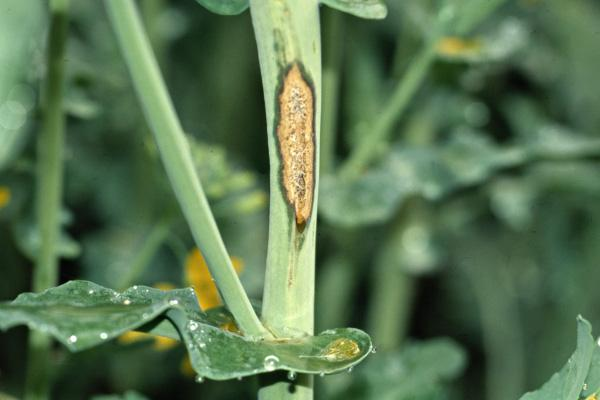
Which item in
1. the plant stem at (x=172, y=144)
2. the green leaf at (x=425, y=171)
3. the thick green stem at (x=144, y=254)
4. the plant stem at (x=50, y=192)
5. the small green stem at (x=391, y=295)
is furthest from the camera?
the small green stem at (x=391, y=295)

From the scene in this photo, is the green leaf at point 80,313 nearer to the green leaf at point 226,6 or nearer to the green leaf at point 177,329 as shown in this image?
the green leaf at point 177,329

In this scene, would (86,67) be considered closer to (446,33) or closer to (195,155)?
(195,155)

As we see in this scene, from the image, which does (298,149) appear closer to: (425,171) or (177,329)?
(177,329)

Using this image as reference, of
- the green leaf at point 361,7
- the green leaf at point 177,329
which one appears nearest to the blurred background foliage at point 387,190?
the green leaf at point 177,329

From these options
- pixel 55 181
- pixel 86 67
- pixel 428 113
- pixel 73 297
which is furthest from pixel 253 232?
pixel 73 297

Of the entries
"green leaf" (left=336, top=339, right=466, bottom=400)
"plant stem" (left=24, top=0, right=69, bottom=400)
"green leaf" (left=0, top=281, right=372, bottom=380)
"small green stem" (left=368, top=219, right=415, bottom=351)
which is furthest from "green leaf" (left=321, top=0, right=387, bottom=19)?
"small green stem" (left=368, top=219, right=415, bottom=351)

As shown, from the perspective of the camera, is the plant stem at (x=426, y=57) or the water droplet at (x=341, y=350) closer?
the water droplet at (x=341, y=350)

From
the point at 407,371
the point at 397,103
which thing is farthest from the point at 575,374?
the point at 397,103
